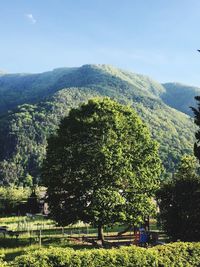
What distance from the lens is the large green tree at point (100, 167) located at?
35.6 meters

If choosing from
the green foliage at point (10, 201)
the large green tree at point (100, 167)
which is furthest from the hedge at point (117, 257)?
the green foliage at point (10, 201)

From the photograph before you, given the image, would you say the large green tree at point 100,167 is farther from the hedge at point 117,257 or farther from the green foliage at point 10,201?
the green foliage at point 10,201

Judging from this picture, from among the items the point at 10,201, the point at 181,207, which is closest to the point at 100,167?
the point at 181,207

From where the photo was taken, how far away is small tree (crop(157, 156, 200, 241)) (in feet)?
99.0

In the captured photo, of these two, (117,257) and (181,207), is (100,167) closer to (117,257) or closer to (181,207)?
(181,207)

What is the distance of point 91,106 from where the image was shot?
38.6m

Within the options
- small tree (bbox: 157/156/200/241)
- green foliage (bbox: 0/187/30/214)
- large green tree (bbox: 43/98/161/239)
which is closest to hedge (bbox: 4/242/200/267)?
small tree (bbox: 157/156/200/241)

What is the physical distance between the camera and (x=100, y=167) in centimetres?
3588

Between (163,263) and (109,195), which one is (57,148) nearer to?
(109,195)

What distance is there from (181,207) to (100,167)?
8576 mm

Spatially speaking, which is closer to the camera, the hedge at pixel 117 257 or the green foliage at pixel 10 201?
the hedge at pixel 117 257

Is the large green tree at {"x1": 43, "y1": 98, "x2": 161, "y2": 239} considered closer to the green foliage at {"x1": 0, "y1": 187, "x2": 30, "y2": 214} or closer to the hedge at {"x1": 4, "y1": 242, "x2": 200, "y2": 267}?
the hedge at {"x1": 4, "y1": 242, "x2": 200, "y2": 267}

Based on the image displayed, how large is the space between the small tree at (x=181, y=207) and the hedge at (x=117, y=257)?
4.25m

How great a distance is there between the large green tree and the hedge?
34.6 ft
